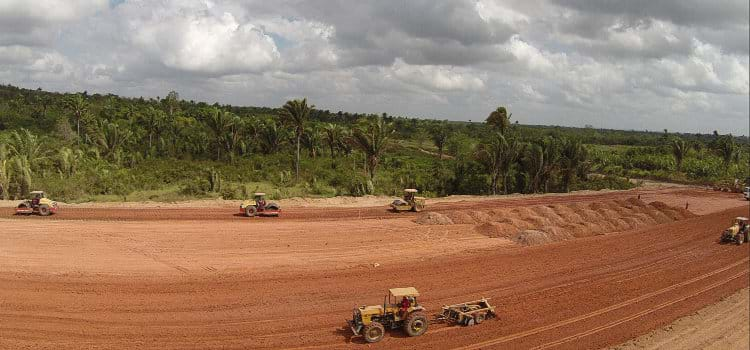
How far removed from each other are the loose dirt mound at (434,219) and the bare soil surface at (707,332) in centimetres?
1456

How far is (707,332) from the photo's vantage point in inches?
728

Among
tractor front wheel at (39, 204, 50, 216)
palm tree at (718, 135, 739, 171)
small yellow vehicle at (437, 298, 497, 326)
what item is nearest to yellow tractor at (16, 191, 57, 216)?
tractor front wheel at (39, 204, 50, 216)

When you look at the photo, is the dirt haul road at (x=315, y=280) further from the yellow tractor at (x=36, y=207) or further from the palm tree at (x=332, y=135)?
the palm tree at (x=332, y=135)

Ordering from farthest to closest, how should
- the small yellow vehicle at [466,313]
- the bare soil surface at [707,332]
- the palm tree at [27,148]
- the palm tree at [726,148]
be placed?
the palm tree at [726,148] → the palm tree at [27,148] → the bare soil surface at [707,332] → the small yellow vehicle at [466,313]

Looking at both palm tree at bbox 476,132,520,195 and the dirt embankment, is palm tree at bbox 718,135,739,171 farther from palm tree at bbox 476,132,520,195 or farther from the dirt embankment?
palm tree at bbox 476,132,520,195

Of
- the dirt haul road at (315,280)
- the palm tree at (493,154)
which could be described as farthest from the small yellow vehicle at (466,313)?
the palm tree at (493,154)

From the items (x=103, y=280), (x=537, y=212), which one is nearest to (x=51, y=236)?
(x=103, y=280)

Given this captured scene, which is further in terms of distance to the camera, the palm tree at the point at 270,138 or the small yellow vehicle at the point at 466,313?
the palm tree at the point at 270,138

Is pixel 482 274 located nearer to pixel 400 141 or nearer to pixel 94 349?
pixel 94 349

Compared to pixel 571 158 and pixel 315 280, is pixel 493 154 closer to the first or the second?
pixel 571 158

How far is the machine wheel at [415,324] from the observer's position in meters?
15.7

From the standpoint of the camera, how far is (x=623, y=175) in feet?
252

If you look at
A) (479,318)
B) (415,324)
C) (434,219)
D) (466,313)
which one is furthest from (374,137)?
(415,324)

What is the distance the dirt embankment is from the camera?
29.7 meters
